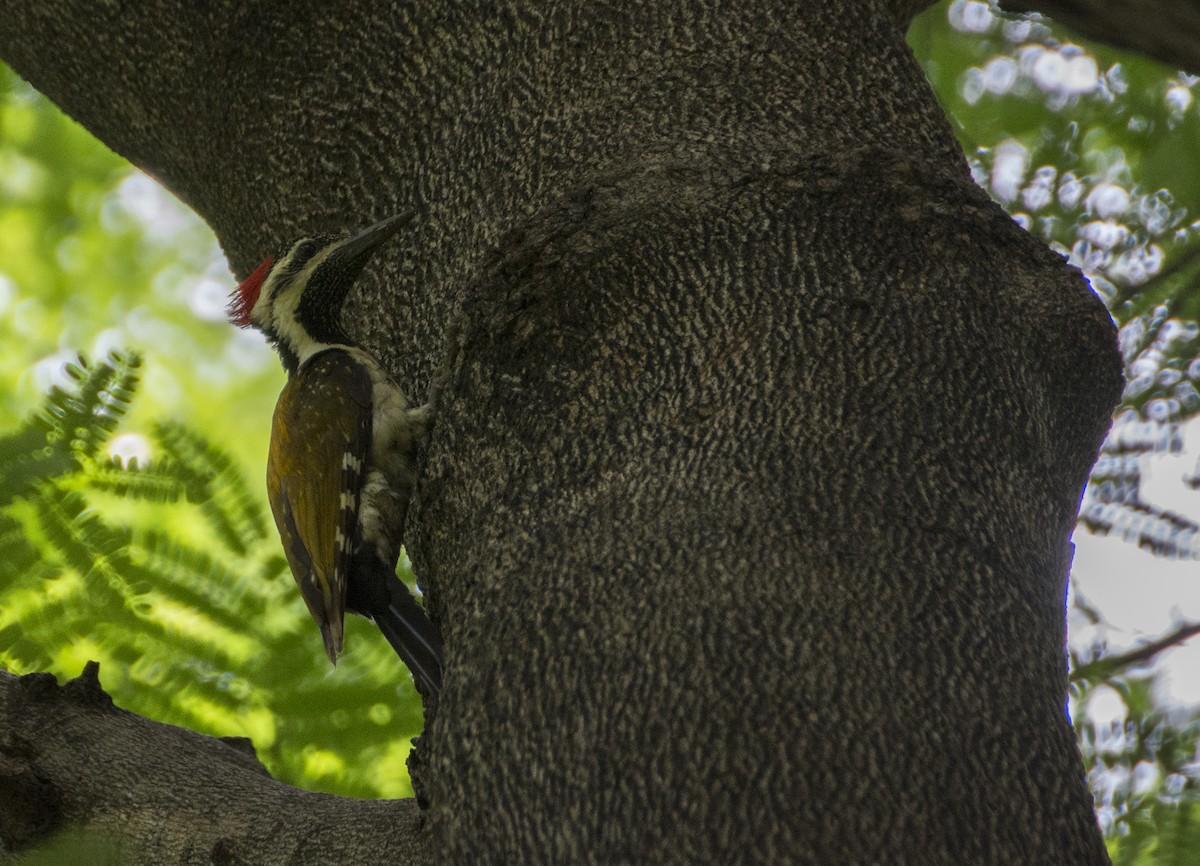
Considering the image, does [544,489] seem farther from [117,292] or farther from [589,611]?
[117,292]

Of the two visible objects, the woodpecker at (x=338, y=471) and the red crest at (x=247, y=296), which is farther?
the red crest at (x=247, y=296)

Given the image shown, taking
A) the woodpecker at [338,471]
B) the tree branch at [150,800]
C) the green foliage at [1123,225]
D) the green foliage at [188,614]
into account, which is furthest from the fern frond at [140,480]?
the green foliage at [1123,225]

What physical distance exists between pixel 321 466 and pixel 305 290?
2.11 feet

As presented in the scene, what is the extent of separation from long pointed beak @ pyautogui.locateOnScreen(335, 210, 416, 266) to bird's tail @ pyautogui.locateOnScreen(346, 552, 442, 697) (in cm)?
85

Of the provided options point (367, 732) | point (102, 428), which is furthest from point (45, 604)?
point (367, 732)

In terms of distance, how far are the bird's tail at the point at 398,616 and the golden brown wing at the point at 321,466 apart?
0.26 ft

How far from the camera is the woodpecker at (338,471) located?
10.3 feet

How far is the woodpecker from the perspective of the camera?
10.3ft

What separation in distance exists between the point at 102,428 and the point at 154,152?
104cm

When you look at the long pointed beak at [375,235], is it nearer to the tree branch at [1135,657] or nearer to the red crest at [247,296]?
the red crest at [247,296]

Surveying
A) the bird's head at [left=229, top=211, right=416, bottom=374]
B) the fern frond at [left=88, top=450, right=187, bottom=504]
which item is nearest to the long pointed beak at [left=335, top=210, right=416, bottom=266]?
the bird's head at [left=229, top=211, right=416, bottom=374]

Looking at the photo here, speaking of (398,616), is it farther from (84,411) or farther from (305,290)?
(305,290)

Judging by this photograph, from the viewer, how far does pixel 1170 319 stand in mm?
3871

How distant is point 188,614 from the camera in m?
2.97
